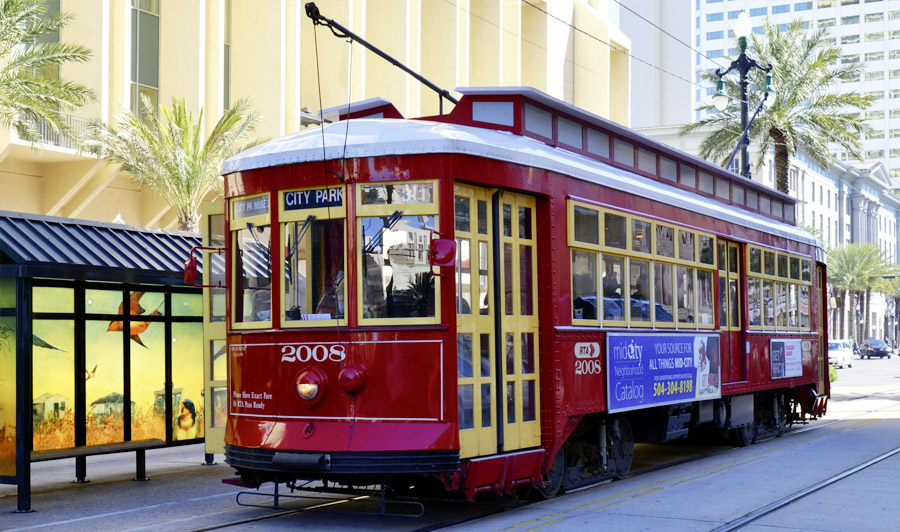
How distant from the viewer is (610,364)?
11133mm

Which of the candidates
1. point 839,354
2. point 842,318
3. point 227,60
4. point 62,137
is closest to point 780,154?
point 227,60

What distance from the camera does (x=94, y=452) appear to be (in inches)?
464

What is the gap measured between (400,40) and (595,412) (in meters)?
27.4

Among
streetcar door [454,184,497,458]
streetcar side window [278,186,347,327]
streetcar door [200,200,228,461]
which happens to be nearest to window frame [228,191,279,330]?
streetcar side window [278,186,347,327]

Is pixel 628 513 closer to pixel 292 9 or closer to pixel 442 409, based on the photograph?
pixel 442 409

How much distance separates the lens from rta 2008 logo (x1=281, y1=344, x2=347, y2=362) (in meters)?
8.98

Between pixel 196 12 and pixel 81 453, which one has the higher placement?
pixel 196 12

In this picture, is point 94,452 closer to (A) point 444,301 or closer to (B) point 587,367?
(A) point 444,301

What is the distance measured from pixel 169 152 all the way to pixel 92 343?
576 inches

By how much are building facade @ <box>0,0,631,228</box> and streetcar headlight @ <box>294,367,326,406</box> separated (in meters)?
12.5

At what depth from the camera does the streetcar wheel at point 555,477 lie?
34.1ft

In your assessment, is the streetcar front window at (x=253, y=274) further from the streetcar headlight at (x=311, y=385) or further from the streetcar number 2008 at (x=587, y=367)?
the streetcar number 2008 at (x=587, y=367)

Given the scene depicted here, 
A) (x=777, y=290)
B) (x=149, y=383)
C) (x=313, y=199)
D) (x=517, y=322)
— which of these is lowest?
(x=149, y=383)

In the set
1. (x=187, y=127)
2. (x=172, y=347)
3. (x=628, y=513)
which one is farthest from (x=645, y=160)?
(x=187, y=127)
